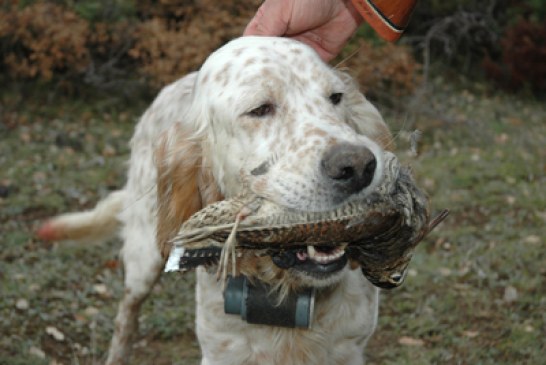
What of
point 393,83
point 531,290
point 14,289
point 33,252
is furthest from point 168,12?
point 531,290

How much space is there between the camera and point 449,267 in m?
5.14

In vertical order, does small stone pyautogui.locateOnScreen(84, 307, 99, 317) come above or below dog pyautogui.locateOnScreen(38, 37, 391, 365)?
below

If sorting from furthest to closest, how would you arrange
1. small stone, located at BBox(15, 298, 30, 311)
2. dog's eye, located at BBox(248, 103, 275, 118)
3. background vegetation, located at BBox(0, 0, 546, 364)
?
small stone, located at BBox(15, 298, 30, 311) < background vegetation, located at BBox(0, 0, 546, 364) < dog's eye, located at BBox(248, 103, 275, 118)

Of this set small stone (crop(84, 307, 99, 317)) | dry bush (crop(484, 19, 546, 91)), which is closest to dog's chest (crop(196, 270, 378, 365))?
small stone (crop(84, 307, 99, 317))

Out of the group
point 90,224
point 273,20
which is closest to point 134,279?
point 90,224

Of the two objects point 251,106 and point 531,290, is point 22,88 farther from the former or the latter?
point 251,106

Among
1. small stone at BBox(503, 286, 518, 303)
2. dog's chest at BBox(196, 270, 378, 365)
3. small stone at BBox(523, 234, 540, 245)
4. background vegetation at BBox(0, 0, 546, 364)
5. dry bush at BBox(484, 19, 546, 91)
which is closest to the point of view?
dog's chest at BBox(196, 270, 378, 365)

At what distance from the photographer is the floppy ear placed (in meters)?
2.99

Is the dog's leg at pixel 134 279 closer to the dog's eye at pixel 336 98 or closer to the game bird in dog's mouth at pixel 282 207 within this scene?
the game bird in dog's mouth at pixel 282 207

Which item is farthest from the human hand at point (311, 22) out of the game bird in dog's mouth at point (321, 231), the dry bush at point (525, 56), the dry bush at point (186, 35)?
the dry bush at point (525, 56)

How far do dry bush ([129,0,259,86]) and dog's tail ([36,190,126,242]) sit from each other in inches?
166

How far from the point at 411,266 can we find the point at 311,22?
7.71 feet

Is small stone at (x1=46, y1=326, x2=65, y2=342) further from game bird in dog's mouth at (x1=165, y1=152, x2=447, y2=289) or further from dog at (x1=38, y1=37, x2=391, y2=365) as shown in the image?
game bird in dog's mouth at (x1=165, y1=152, x2=447, y2=289)

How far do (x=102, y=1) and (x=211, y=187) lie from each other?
6.60 m
